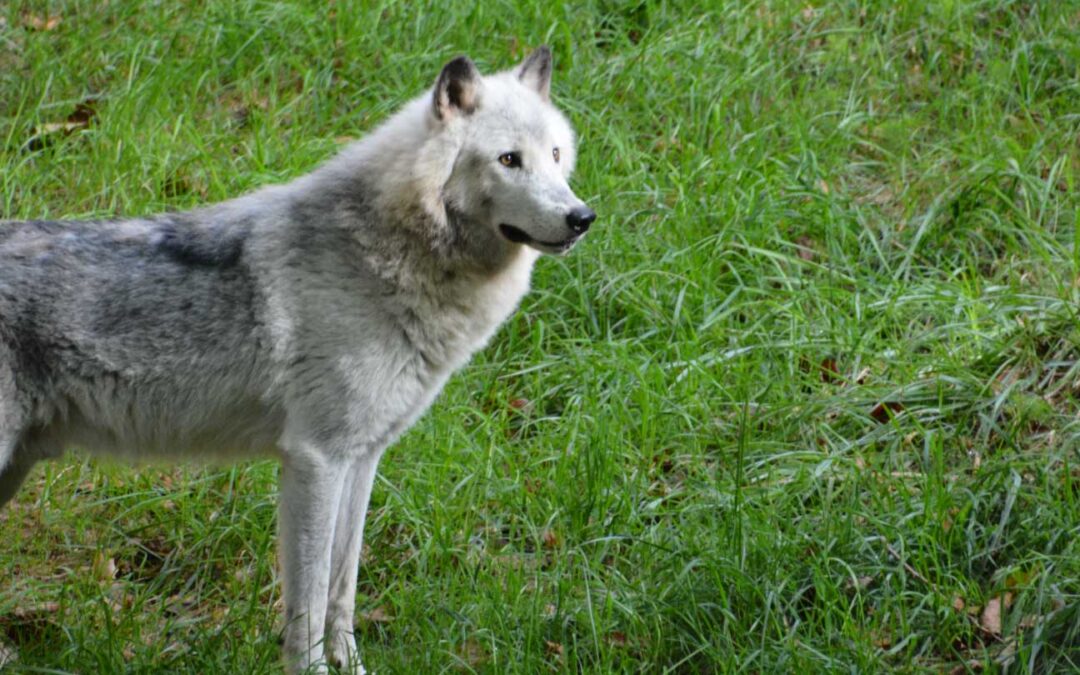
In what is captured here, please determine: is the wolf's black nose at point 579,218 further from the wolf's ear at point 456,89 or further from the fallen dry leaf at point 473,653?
the fallen dry leaf at point 473,653

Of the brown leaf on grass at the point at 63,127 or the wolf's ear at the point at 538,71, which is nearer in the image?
the wolf's ear at the point at 538,71

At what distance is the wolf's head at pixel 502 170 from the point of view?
3.81 metres

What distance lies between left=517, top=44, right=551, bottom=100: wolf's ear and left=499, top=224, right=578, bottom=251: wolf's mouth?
1.91 feet

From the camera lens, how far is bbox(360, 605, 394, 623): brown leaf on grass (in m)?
4.33

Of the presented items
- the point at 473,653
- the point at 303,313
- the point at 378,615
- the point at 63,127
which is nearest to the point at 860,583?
the point at 473,653

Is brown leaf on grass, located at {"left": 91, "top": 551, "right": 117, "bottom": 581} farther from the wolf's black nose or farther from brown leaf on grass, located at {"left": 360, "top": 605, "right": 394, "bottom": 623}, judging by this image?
the wolf's black nose

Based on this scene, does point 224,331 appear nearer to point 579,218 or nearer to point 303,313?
point 303,313

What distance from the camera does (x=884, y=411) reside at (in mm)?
4875

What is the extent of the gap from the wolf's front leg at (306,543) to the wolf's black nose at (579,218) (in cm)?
105

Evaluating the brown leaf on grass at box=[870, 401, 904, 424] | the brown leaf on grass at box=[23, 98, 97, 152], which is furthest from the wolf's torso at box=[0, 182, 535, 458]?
the brown leaf on grass at box=[23, 98, 97, 152]

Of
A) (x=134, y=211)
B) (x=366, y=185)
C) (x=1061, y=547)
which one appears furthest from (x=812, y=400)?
(x=134, y=211)

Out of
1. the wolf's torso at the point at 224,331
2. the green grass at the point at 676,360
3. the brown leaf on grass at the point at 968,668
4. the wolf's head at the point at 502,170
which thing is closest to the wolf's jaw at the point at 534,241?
the wolf's head at the point at 502,170

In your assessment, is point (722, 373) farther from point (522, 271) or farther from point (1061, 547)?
point (1061, 547)

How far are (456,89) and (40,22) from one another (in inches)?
171
